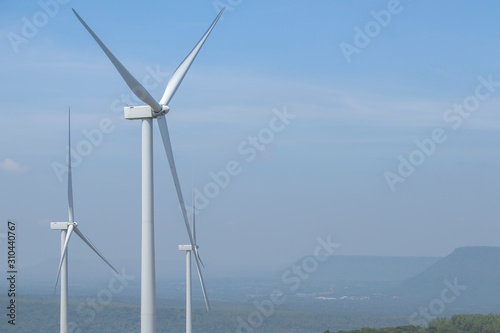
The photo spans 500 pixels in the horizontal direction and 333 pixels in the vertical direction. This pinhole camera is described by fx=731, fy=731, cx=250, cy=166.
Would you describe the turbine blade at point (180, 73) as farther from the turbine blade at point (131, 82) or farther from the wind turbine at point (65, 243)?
the wind turbine at point (65, 243)

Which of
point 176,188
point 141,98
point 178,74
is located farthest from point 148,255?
point 178,74

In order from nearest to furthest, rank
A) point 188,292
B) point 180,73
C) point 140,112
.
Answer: point 140,112, point 180,73, point 188,292

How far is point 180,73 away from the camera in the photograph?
3203cm

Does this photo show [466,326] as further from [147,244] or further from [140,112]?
[140,112]

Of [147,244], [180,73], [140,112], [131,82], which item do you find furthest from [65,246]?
[131,82]

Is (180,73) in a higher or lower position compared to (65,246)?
higher

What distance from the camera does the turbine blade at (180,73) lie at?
98.6 feet

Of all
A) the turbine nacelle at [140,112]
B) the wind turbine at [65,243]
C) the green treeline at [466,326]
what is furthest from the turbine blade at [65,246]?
the green treeline at [466,326]

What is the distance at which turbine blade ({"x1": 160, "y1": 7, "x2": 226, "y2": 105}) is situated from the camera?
3006 cm

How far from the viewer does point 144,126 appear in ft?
91.4

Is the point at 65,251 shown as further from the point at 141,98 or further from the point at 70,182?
the point at 141,98

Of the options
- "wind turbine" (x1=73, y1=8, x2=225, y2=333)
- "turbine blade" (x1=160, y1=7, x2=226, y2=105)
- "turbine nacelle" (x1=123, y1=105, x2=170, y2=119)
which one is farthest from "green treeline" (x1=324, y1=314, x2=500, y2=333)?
"turbine nacelle" (x1=123, y1=105, x2=170, y2=119)

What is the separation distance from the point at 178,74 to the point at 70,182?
59.4ft

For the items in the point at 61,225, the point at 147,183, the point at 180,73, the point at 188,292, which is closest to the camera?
the point at 147,183
